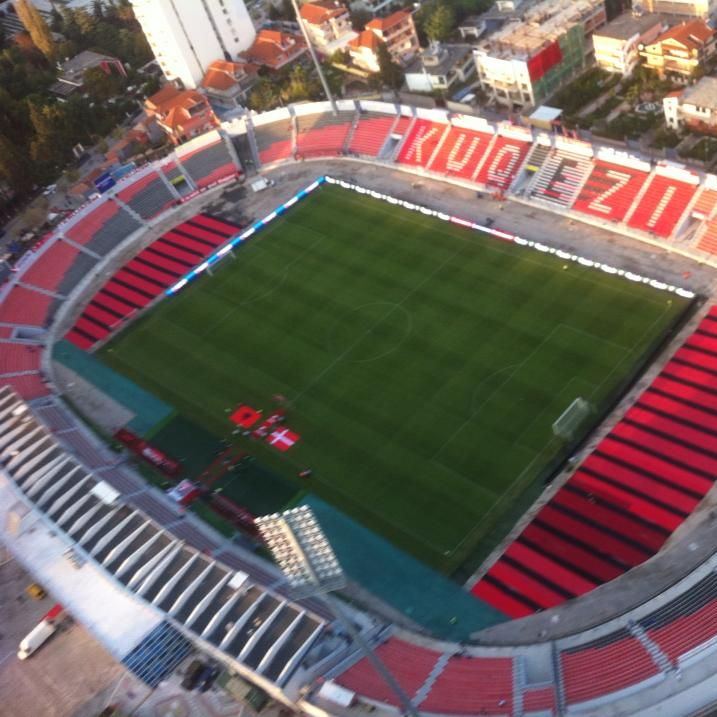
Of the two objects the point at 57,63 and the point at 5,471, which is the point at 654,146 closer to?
the point at 5,471

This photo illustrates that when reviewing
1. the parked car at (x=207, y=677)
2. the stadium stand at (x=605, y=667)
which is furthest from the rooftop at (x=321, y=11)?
the stadium stand at (x=605, y=667)

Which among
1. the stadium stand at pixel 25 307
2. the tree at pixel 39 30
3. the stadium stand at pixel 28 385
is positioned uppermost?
the tree at pixel 39 30

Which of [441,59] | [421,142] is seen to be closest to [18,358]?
[421,142]

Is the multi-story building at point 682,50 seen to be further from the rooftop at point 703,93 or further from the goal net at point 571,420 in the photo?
the goal net at point 571,420

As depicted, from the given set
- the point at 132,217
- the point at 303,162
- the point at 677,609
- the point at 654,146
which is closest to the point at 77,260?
the point at 132,217

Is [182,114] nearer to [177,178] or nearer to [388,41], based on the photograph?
[177,178]

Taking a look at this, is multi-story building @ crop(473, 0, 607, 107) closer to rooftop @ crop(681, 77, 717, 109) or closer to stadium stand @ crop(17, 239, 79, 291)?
rooftop @ crop(681, 77, 717, 109)

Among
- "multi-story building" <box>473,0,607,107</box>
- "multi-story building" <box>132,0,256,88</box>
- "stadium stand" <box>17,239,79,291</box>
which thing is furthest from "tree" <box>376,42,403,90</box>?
"stadium stand" <box>17,239,79,291</box>
